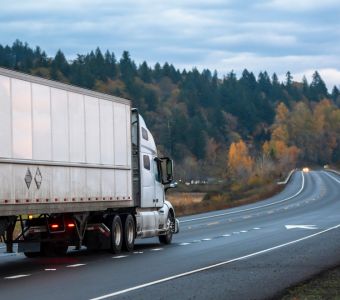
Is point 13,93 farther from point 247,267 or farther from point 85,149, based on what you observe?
point 247,267

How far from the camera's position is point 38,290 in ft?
48.8

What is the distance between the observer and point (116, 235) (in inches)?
918

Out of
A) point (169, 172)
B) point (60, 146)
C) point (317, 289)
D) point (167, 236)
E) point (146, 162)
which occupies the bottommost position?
point (317, 289)

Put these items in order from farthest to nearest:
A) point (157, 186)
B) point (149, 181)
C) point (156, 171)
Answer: point (156, 171)
point (157, 186)
point (149, 181)

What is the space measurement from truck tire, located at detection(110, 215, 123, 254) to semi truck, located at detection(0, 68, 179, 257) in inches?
1.0

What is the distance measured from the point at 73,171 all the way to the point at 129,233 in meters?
4.01

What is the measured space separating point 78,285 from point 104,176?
723 centimetres

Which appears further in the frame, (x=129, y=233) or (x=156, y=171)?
(x=156, y=171)

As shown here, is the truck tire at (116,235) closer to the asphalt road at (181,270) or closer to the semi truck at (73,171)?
the semi truck at (73,171)

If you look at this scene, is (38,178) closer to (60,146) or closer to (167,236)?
(60,146)

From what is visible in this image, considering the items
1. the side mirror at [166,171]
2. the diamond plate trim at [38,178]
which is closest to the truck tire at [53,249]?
the diamond plate trim at [38,178]

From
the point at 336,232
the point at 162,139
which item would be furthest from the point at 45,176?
the point at 162,139

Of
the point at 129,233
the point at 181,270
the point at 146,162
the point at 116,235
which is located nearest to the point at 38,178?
the point at 181,270

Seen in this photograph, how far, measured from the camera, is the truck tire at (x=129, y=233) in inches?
936
